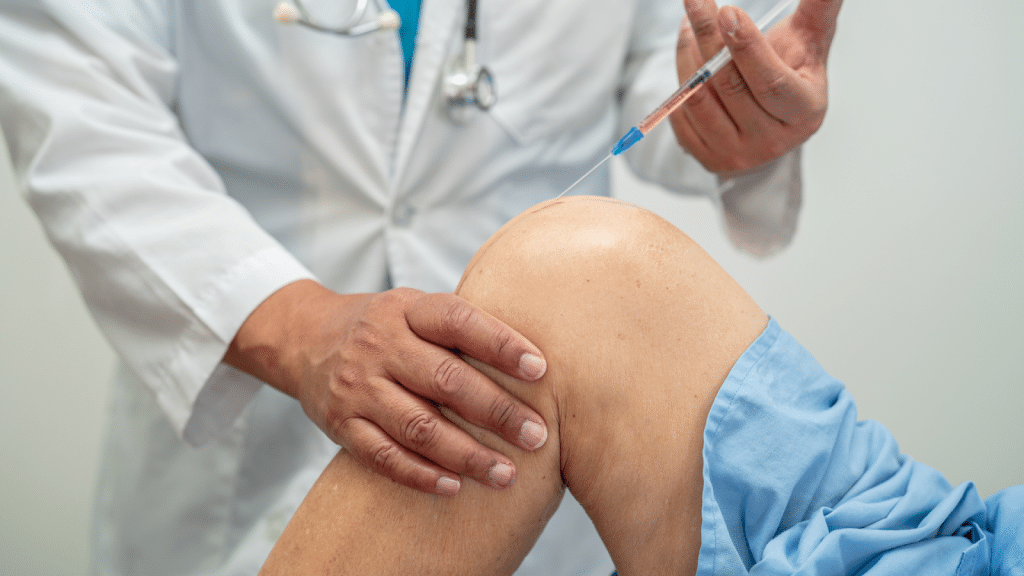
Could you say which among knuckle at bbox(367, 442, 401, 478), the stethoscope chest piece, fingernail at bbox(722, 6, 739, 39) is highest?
fingernail at bbox(722, 6, 739, 39)

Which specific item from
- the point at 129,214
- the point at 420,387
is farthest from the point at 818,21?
the point at 129,214

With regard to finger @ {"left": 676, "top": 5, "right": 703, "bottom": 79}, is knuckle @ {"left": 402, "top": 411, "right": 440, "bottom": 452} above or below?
below

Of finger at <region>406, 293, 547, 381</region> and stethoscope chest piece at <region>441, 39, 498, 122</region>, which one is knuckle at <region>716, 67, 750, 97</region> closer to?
stethoscope chest piece at <region>441, 39, 498, 122</region>

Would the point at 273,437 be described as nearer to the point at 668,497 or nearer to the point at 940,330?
the point at 668,497

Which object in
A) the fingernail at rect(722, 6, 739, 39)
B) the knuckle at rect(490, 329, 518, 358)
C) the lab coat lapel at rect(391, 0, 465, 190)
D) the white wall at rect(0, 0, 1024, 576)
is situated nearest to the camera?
the knuckle at rect(490, 329, 518, 358)

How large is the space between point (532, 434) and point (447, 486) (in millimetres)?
73

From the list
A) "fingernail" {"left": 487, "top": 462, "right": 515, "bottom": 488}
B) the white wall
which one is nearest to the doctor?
"fingernail" {"left": 487, "top": 462, "right": 515, "bottom": 488}

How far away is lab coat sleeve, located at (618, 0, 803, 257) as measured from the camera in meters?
0.94

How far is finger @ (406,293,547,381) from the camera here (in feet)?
1.65

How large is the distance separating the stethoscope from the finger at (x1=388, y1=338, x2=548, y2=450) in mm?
425

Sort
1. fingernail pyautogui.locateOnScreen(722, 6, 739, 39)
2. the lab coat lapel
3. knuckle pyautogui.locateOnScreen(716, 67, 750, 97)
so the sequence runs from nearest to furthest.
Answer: fingernail pyautogui.locateOnScreen(722, 6, 739, 39), knuckle pyautogui.locateOnScreen(716, 67, 750, 97), the lab coat lapel

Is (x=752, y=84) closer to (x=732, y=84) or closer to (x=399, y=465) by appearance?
(x=732, y=84)

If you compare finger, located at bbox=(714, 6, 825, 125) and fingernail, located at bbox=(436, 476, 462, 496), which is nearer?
fingernail, located at bbox=(436, 476, 462, 496)

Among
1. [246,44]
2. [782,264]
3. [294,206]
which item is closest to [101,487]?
[294,206]
